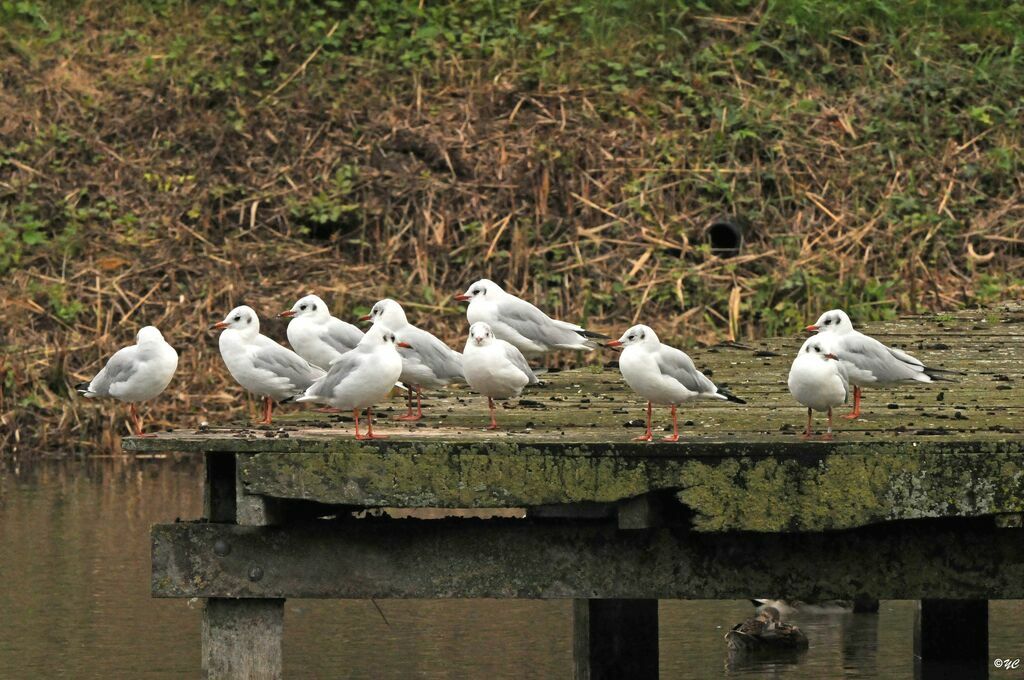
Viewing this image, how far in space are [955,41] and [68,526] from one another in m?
11.5

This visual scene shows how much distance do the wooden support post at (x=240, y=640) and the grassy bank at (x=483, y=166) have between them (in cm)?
1000

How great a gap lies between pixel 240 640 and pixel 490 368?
1.71 m

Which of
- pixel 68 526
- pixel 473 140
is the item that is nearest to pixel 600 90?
pixel 473 140

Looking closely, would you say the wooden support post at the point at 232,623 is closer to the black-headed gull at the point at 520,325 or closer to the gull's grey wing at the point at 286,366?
the gull's grey wing at the point at 286,366

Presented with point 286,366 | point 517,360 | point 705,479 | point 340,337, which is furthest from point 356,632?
point 705,479

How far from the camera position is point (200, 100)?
21.5 metres

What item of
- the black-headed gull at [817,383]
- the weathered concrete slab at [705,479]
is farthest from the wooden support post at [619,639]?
the weathered concrete slab at [705,479]

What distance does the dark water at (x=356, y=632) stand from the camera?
1070cm

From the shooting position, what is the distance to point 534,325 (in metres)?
11.2

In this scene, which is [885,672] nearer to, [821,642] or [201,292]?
[821,642]

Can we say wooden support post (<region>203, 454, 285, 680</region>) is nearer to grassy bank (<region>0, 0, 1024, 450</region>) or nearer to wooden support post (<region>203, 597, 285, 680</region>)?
wooden support post (<region>203, 597, 285, 680</region>)

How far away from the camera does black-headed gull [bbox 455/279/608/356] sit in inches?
438

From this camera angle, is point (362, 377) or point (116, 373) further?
point (116, 373)

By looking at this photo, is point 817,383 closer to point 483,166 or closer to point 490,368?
point 490,368
